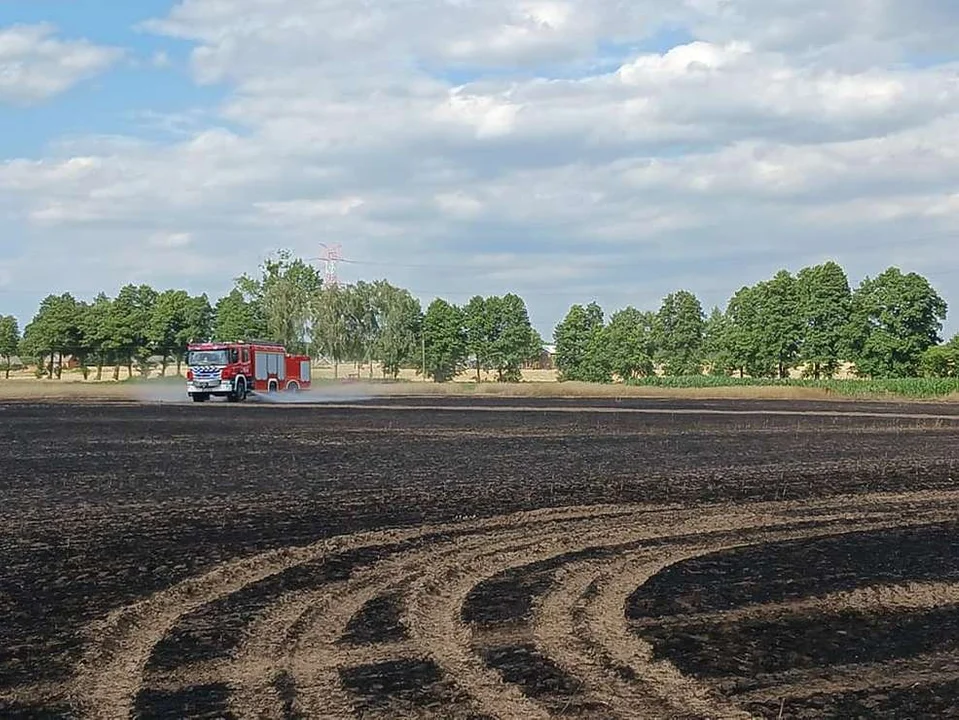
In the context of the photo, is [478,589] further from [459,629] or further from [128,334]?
[128,334]

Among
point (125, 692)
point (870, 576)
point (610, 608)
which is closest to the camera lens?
point (125, 692)

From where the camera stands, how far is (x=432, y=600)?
28.1ft

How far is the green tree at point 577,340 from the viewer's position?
11188 centimetres

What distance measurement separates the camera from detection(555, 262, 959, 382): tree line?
3529 inches

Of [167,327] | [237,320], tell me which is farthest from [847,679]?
[167,327]

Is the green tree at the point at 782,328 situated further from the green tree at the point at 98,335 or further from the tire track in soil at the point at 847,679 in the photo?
the tire track in soil at the point at 847,679

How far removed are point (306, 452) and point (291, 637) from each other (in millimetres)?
15336

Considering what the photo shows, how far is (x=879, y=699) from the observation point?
241 inches

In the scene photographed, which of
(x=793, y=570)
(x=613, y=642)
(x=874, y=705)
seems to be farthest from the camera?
(x=793, y=570)

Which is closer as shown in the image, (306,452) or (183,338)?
(306,452)

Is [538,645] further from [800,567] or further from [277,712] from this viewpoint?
[800,567]

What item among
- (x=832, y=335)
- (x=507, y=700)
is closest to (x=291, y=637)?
(x=507, y=700)

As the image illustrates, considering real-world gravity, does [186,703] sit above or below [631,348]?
below

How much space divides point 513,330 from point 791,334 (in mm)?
30792
